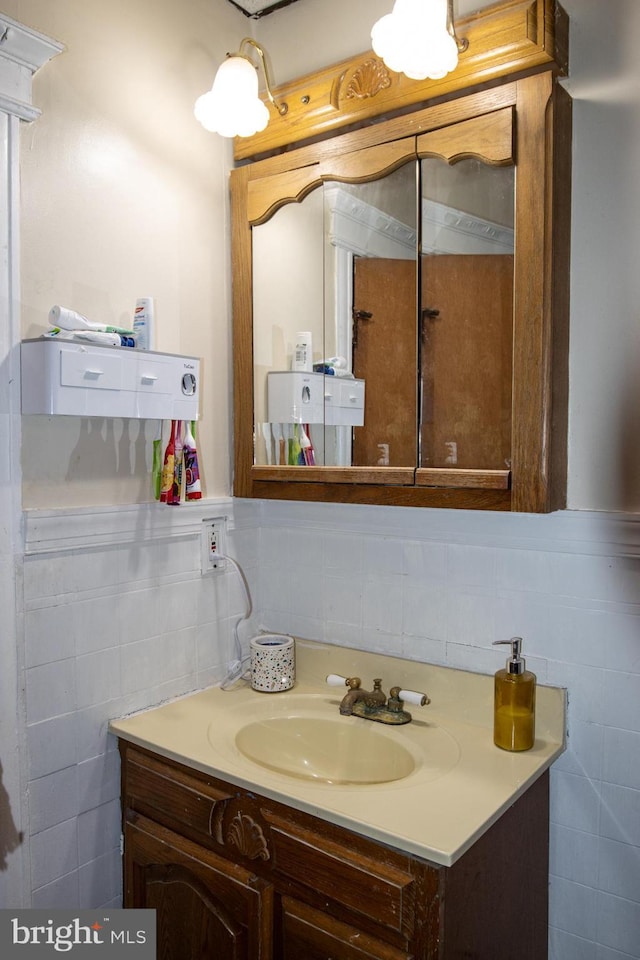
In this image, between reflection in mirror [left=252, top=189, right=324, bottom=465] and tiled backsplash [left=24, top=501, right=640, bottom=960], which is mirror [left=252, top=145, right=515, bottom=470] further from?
tiled backsplash [left=24, top=501, right=640, bottom=960]

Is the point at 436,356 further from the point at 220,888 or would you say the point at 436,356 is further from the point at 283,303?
the point at 220,888

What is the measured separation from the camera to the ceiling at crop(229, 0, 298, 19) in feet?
5.39

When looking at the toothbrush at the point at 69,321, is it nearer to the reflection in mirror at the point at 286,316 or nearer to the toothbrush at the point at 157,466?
the toothbrush at the point at 157,466

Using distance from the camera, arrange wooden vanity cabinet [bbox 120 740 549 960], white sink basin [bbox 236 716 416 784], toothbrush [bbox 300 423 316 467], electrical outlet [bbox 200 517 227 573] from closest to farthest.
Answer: wooden vanity cabinet [bbox 120 740 549 960] < white sink basin [bbox 236 716 416 784] < toothbrush [bbox 300 423 316 467] < electrical outlet [bbox 200 517 227 573]

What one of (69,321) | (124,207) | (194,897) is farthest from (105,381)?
(194,897)

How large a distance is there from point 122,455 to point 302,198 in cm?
67

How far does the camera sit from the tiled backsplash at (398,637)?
127 cm

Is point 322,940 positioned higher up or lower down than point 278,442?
lower down

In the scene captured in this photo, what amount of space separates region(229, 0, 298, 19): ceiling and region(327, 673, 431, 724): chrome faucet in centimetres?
157

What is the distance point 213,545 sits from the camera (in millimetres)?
1632

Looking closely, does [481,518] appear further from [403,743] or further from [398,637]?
[403,743]

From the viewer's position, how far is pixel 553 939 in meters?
1.35

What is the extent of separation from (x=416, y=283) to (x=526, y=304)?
0.24 metres
